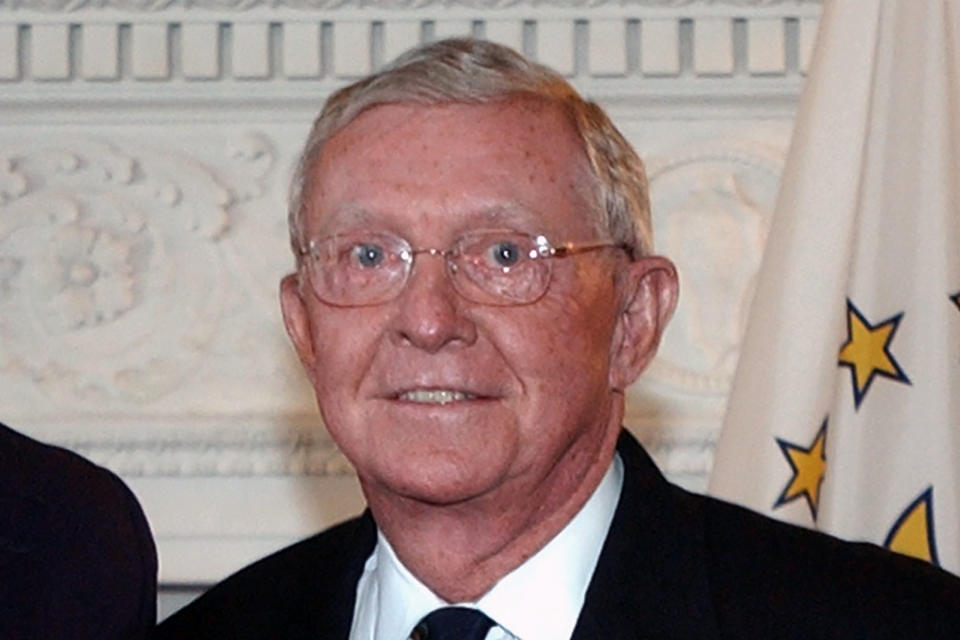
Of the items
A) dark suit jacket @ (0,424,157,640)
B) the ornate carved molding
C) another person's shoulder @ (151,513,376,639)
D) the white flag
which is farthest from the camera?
the ornate carved molding

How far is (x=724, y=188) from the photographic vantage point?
3.09m

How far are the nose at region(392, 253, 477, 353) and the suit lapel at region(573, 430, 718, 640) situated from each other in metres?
0.25

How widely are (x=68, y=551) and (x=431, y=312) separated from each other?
40 centimetres

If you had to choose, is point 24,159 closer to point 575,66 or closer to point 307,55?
point 307,55

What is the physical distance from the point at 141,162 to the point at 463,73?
1291 mm

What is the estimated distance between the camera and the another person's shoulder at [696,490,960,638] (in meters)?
1.85

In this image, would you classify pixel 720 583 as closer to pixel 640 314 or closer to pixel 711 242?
pixel 640 314

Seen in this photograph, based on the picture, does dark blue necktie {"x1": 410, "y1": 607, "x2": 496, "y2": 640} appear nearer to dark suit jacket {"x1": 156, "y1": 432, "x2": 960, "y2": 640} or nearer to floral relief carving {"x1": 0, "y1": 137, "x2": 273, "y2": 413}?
dark suit jacket {"x1": 156, "y1": 432, "x2": 960, "y2": 640}

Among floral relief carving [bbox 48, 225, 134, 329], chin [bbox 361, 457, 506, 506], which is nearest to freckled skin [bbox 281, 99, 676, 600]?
chin [bbox 361, 457, 506, 506]

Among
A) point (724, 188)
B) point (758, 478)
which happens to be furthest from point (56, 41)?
point (758, 478)

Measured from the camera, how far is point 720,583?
1929 millimetres

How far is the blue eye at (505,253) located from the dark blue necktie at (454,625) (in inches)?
12.9

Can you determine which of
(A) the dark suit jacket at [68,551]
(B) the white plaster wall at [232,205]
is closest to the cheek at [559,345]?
(A) the dark suit jacket at [68,551]

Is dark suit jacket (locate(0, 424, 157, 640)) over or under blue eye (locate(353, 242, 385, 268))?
under
